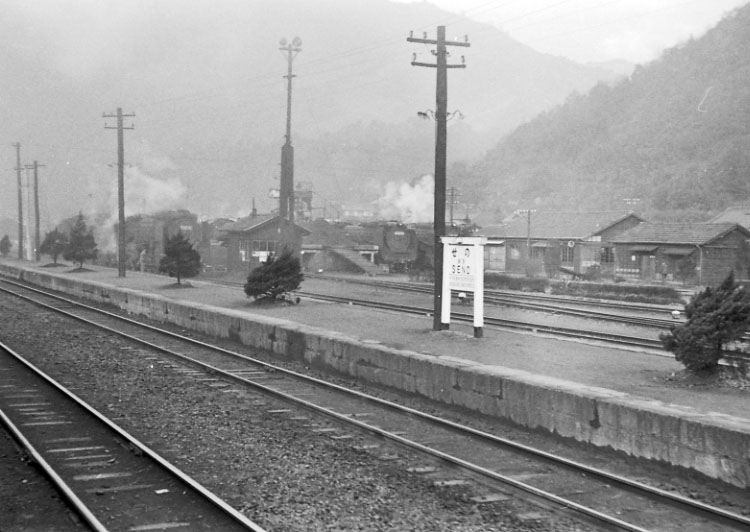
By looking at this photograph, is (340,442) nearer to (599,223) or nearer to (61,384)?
(61,384)

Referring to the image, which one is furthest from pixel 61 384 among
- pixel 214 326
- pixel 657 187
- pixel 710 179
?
pixel 657 187

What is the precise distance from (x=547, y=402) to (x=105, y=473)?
4.90 metres

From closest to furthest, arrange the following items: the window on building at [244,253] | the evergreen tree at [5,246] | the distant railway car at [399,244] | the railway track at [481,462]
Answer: the railway track at [481,462] < the window on building at [244,253] < the distant railway car at [399,244] < the evergreen tree at [5,246]

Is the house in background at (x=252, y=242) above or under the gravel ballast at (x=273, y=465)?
above

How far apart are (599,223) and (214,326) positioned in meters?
32.2

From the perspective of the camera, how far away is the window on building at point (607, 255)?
146 ft

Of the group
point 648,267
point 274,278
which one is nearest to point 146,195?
point 648,267

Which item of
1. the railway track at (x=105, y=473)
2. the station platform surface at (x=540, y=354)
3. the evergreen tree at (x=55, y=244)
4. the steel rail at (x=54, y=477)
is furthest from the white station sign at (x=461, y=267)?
the evergreen tree at (x=55, y=244)

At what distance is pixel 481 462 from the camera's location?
8.23 metres

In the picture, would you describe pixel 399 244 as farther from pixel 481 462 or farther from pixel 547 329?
pixel 481 462

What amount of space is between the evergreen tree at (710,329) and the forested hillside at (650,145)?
5115cm

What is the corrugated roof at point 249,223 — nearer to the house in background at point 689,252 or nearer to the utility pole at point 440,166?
the house in background at point 689,252

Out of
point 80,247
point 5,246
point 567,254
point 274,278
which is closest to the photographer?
point 274,278

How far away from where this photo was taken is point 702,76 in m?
83.3
